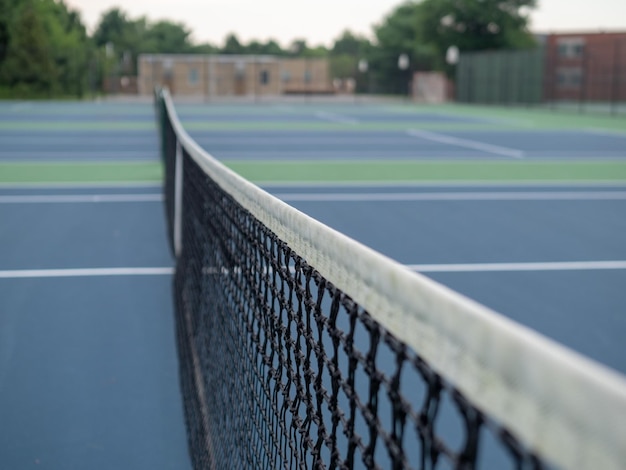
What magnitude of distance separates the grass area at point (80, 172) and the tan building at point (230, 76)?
2144 inches

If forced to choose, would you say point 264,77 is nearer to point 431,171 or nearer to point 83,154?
point 83,154

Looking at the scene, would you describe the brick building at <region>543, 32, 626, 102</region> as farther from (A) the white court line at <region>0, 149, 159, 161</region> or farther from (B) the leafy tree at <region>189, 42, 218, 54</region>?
(B) the leafy tree at <region>189, 42, 218, 54</region>

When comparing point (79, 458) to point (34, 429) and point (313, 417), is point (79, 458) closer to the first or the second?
point (34, 429)

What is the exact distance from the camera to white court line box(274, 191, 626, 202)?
11.5m

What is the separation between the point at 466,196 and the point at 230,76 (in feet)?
207

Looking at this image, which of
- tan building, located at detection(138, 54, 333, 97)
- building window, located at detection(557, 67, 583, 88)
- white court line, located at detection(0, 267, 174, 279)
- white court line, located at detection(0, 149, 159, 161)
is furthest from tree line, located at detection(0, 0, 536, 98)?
white court line, located at detection(0, 267, 174, 279)

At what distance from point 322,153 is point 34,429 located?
563 inches

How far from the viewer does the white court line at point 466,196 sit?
11492 mm

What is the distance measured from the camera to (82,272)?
7.20 m

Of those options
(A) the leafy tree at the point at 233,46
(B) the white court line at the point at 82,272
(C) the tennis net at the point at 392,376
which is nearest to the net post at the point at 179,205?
(B) the white court line at the point at 82,272

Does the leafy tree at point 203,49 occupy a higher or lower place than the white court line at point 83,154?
higher

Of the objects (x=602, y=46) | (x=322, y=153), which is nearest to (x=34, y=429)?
(x=322, y=153)

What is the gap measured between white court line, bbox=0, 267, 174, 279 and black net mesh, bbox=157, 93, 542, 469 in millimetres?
1057

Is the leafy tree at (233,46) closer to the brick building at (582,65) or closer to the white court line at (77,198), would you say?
the brick building at (582,65)
